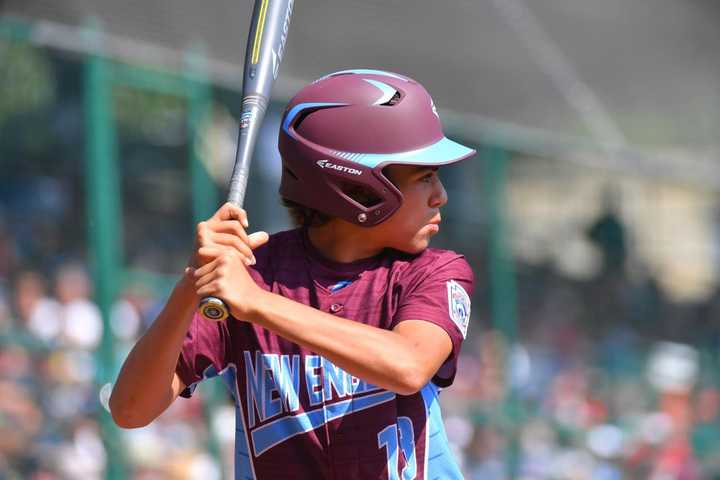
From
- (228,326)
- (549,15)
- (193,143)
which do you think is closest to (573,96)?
(549,15)

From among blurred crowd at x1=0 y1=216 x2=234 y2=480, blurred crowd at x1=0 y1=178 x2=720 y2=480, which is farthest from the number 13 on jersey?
blurred crowd at x1=0 y1=216 x2=234 y2=480

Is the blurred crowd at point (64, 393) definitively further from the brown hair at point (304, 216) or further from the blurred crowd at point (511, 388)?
the brown hair at point (304, 216)

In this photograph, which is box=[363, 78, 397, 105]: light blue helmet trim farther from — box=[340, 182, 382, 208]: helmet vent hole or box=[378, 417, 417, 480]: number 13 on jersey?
box=[378, 417, 417, 480]: number 13 on jersey

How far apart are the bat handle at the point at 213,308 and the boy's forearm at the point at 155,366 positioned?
70 millimetres

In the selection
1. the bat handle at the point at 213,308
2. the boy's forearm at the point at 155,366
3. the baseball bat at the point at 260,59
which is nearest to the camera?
the bat handle at the point at 213,308

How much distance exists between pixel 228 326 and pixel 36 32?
11.3 feet

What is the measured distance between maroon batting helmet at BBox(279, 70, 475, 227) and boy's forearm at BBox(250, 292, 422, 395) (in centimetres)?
30

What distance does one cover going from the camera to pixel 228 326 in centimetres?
223

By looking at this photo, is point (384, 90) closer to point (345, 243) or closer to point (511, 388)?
point (345, 243)

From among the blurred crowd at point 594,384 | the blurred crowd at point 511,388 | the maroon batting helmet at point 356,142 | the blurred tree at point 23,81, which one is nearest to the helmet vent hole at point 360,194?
the maroon batting helmet at point 356,142

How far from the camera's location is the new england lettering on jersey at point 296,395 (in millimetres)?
2119

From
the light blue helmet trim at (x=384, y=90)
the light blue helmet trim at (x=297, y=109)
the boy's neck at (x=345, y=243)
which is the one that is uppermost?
the light blue helmet trim at (x=384, y=90)

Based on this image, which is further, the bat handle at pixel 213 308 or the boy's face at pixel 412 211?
the boy's face at pixel 412 211

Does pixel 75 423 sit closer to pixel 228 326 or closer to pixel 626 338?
pixel 228 326
